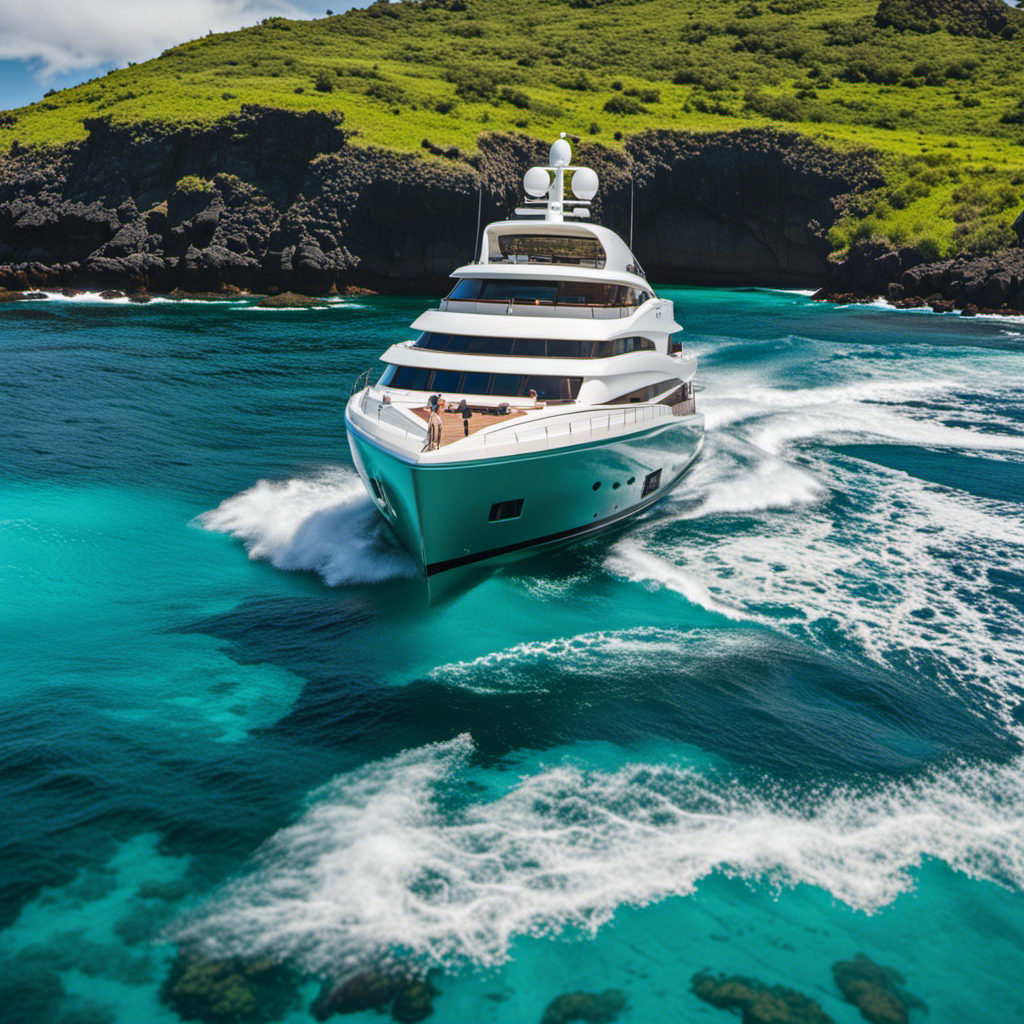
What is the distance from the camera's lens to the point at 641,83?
103 meters

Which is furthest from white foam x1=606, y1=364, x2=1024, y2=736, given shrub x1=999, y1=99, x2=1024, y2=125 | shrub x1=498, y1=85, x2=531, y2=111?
shrub x1=999, y1=99, x2=1024, y2=125

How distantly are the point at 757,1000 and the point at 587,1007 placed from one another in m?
1.81

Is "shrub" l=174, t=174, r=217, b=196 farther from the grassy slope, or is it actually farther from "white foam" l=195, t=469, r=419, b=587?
"white foam" l=195, t=469, r=419, b=587

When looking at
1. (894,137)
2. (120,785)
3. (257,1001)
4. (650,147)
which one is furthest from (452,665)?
(894,137)

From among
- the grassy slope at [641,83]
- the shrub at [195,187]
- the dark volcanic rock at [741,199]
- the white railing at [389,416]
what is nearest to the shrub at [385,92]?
the grassy slope at [641,83]

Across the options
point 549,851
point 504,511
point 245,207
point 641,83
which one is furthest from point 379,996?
point 641,83

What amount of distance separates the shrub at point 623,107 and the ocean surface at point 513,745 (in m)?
76.5

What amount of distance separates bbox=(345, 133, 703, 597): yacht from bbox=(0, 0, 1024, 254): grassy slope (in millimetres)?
55848

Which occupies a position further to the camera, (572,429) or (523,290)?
(523,290)

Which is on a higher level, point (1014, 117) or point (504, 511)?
point (1014, 117)

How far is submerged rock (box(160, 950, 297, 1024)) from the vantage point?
8234 mm

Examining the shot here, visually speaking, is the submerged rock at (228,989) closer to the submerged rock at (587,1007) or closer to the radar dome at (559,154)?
the submerged rock at (587,1007)

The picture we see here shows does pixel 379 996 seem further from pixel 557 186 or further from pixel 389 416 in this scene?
pixel 557 186

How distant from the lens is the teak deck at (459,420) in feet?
53.5
